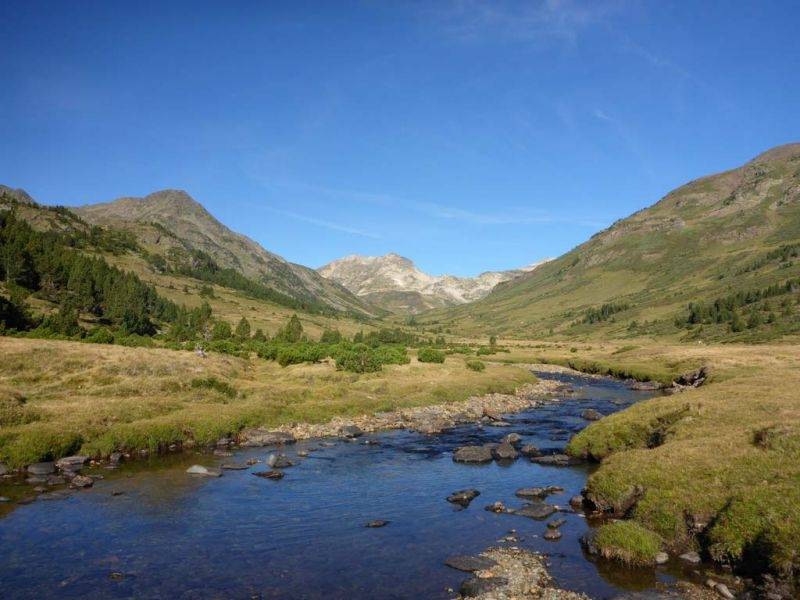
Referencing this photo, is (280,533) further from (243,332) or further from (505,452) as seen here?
(243,332)

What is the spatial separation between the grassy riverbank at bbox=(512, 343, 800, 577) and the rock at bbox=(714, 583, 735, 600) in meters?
1.89

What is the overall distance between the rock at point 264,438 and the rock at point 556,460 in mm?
24056

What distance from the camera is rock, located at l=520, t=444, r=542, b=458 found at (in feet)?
148

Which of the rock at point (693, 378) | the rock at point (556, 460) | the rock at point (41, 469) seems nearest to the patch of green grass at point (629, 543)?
the rock at point (556, 460)

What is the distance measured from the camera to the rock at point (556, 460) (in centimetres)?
4197

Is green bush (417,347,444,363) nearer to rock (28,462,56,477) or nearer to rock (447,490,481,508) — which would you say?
rock (447,490,481,508)

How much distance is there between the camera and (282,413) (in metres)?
57.6

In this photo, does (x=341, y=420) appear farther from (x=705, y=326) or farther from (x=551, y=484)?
(x=705, y=326)

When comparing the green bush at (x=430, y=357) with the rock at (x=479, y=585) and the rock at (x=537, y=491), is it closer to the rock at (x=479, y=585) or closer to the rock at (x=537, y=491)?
the rock at (x=537, y=491)

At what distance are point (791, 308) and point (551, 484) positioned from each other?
177 metres

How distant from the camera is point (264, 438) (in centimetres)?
4997

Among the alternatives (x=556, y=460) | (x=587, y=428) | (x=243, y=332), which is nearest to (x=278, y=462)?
(x=556, y=460)

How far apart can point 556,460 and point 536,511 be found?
12811 millimetres

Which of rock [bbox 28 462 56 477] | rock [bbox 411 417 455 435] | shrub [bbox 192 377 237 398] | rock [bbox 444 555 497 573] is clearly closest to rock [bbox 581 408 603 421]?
rock [bbox 411 417 455 435]
